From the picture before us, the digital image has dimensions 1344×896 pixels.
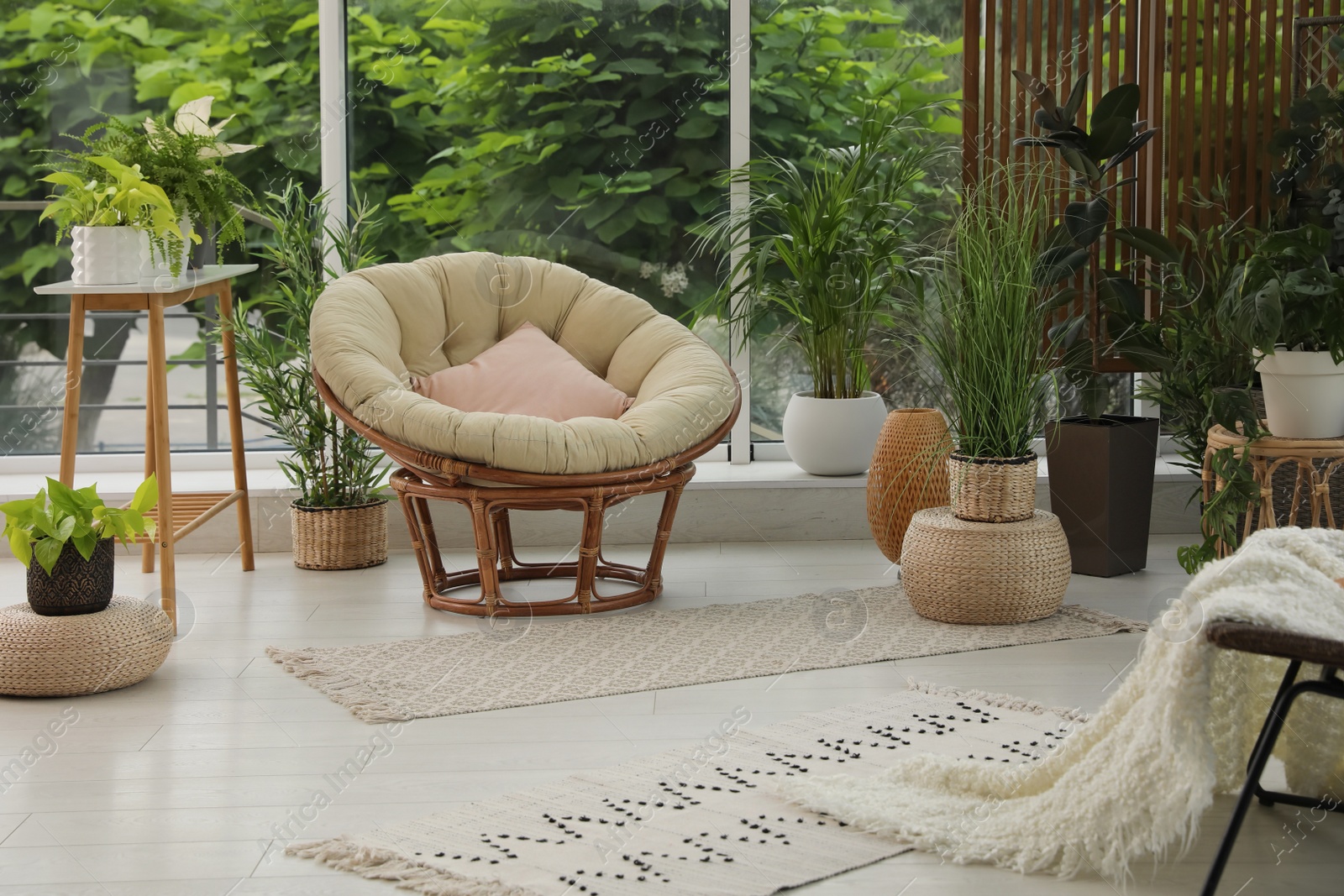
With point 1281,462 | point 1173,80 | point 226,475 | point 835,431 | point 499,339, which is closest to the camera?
point 1281,462

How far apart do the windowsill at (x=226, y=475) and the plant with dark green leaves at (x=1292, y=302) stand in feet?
3.57

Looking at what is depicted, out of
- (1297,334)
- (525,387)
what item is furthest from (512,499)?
(1297,334)

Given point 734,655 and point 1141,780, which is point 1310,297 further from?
point 1141,780

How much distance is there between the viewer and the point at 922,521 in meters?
3.31

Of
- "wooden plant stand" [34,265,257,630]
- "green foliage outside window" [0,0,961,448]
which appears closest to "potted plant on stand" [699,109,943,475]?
"green foliage outside window" [0,0,961,448]

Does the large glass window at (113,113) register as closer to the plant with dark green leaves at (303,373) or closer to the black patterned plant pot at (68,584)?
the plant with dark green leaves at (303,373)

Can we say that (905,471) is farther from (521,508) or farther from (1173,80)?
(1173,80)

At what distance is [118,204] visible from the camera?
3.27m

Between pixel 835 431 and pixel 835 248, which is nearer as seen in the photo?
pixel 835 248

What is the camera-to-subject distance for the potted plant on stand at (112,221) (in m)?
3.24

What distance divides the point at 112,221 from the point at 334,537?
112 cm

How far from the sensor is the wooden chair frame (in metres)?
3.23

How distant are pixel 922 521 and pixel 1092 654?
1.78 feet

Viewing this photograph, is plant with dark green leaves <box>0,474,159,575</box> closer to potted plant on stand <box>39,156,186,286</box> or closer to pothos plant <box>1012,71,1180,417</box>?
potted plant on stand <box>39,156,186,286</box>
